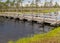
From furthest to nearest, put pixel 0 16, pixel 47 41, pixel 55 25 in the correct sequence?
pixel 0 16
pixel 55 25
pixel 47 41

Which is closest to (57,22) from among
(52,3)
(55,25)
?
(55,25)

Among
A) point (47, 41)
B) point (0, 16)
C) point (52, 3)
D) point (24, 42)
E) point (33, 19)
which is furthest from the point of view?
point (52, 3)

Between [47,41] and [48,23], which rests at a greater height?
[47,41]

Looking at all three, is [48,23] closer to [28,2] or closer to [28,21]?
[28,21]

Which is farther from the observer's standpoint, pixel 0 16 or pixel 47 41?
pixel 0 16

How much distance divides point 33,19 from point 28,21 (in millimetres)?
3387

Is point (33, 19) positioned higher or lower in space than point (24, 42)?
lower

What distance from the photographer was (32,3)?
160m

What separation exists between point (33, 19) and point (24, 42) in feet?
113

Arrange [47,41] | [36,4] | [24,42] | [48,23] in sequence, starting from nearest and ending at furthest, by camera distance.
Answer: [47,41] → [24,42] → [48,23] → [36,4]

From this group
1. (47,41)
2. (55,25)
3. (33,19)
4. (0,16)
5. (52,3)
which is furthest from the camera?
(52,3)

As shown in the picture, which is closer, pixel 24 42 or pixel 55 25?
pixel 24 42

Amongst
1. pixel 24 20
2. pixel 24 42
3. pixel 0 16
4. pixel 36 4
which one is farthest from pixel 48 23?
pixel 36 4

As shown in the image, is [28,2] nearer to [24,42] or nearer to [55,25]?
[55,25]
